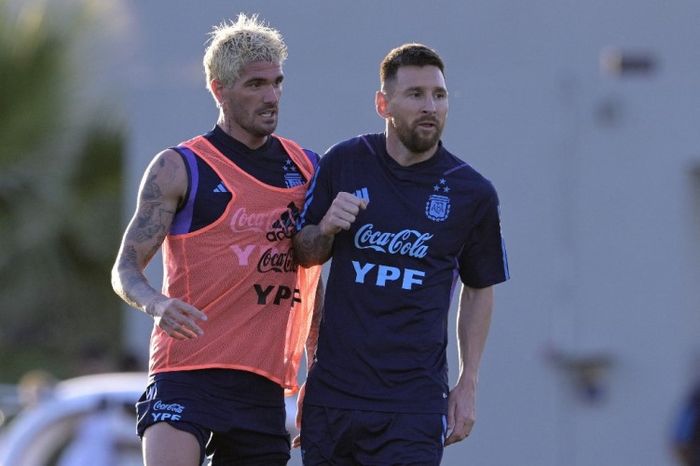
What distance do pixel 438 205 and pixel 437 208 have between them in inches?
0.5

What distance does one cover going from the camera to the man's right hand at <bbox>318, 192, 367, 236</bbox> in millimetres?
5383

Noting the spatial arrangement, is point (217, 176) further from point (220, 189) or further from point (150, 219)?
point (150, 219)

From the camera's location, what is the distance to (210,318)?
224 inches

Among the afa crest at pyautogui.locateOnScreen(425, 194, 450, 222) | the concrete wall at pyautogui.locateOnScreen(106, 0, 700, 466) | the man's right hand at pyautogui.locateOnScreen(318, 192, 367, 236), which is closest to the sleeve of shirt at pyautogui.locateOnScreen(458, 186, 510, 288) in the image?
the afa crest at pyautogui.locateOnScreen(425, 194, 450, 222)

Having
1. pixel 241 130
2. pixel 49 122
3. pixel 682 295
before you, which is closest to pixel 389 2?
pixel 682 295

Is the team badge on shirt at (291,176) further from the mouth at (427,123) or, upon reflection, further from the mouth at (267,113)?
the mouth at (427,123)

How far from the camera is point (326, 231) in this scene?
5.48m

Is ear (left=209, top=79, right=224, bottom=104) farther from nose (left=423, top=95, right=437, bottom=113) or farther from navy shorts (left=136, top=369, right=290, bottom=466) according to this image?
navy shorts (left=136, top=369, right=290, bottom=466)

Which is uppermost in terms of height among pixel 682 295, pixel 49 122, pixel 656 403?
pixel 49 122

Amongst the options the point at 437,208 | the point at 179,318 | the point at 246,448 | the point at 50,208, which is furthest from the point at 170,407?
the point at 50,208

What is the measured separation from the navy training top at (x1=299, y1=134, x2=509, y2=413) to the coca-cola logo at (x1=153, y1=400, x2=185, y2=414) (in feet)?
1.45

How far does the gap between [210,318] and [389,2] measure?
5.71 m

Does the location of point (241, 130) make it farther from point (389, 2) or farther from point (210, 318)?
point (389, 2)

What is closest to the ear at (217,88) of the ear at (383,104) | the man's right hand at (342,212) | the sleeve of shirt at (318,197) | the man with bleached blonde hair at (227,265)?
the man with bleached blonde hair at (227,265)
